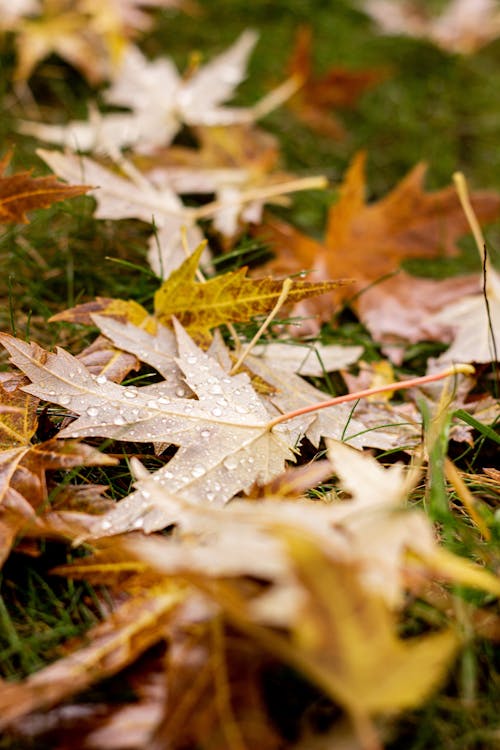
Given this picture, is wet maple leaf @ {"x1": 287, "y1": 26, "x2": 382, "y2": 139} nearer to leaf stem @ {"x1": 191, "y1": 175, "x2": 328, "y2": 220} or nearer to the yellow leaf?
leaf stem @ {"x1": 191, "y1": 175, "x2": 328, "y2": 220}

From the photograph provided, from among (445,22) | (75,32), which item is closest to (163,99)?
(75,32)

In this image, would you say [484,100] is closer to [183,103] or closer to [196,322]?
[183,103]

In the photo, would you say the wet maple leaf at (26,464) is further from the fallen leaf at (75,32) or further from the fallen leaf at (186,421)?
the fallen leaf at (75,32)

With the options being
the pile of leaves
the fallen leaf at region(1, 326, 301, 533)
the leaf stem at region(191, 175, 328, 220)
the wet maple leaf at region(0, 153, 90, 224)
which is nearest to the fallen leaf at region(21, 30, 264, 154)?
the pile of leaves

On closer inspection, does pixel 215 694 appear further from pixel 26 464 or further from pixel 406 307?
pixel 406 307

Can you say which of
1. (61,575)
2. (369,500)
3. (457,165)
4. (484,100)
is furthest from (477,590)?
(484,100)

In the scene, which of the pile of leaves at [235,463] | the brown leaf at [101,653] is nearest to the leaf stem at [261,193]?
the pile of leaves at [235,463]
